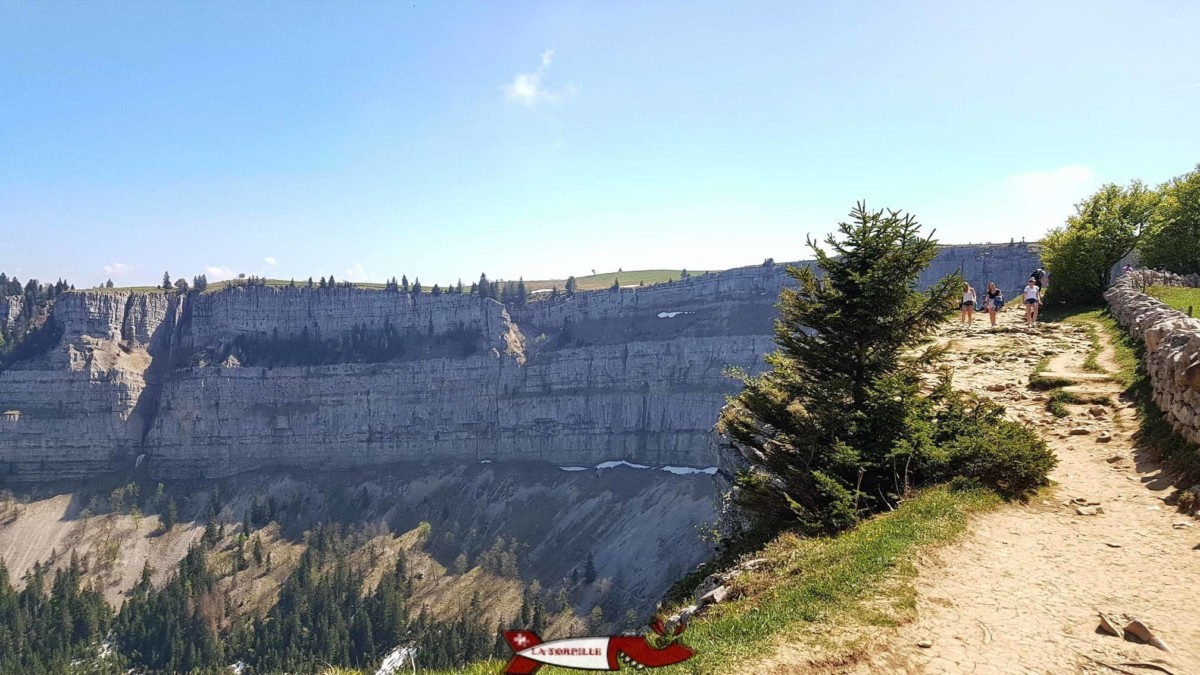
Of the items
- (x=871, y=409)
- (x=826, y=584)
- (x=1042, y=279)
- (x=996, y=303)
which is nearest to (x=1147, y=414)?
(x=871, y=409)

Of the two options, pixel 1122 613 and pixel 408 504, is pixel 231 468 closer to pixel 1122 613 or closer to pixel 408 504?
pixel 408 504

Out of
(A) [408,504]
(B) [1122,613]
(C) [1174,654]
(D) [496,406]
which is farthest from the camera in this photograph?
(D) [496,406]

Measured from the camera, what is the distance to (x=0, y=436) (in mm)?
182875

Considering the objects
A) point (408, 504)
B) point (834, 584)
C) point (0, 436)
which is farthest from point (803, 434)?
point (0, 436)

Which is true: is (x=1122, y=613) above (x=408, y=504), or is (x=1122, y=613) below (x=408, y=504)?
above

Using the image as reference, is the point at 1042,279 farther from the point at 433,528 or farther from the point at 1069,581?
the point at 433,528

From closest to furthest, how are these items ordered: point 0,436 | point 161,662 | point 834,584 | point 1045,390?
point 834,584
point 1045,390
point 161,662
point 0,436

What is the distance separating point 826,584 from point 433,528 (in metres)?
159

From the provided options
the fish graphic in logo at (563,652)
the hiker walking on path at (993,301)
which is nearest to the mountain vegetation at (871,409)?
the fish graphic in logo at (563,652)

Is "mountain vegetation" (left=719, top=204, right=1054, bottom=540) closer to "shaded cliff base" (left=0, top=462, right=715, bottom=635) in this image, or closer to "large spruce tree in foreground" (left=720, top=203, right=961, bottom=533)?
"large spruce tree in foreground" (left=720, top=203, right=961, bottom=533)

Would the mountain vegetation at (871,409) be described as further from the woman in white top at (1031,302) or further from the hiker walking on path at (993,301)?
the woman in white top at (1031,302)

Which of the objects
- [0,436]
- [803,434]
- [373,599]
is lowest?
[373,599]

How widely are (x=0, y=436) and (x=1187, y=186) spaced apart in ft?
878

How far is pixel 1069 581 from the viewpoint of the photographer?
10.6 m
